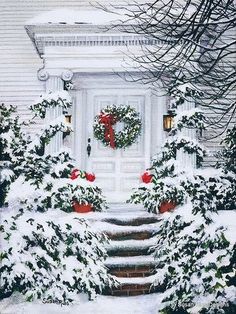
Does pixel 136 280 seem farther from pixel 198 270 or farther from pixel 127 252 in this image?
pixel 198 270

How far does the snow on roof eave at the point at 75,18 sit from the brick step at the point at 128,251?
2.31 meters

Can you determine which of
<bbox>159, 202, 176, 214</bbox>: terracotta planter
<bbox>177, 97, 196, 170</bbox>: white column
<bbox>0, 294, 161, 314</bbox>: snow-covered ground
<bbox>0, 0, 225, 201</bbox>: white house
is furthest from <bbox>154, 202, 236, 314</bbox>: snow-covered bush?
<bbox>0, 0, 225, 201</bbox>: white house

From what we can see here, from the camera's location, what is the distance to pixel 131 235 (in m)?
4.15

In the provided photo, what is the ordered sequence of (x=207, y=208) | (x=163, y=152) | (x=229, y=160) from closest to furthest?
(x=207, y=208) → (x=229, y=160) → (x=163, y=152)

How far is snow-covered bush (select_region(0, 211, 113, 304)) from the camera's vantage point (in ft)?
10.0

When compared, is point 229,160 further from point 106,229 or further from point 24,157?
point 24,157

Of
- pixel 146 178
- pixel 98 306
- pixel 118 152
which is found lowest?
pixel 98 306

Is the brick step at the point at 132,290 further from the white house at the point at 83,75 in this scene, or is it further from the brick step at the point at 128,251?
the white house at the point at 83,75

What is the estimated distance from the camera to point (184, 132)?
5.00 metres

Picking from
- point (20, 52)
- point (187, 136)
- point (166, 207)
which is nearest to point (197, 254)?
point (166, 207)

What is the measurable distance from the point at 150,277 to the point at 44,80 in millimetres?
2650

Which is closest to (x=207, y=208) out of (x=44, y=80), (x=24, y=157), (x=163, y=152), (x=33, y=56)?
(x=24, y=157)

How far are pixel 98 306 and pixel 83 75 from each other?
2.90 m

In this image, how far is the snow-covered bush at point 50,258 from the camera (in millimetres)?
3057
